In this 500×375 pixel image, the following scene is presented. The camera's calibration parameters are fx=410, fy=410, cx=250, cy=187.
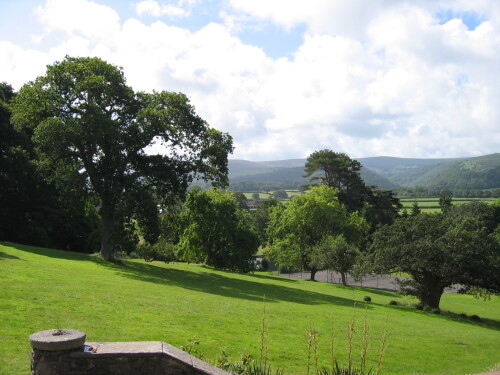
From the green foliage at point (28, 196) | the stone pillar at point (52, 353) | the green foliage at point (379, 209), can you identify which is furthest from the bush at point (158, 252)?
the stone pillar at point (52, 353)

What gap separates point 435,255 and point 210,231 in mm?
23724

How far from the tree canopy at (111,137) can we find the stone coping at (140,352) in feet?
71.9

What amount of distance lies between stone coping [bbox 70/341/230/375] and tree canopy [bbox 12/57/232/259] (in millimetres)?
21907

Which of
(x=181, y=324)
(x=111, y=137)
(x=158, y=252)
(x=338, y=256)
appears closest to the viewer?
(x=181, y=324)

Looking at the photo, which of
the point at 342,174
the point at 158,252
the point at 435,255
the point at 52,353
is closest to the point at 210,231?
the point at 158,252

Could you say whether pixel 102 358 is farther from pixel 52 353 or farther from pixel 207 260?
pixel 207 260

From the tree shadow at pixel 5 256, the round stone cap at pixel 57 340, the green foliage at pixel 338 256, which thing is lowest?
the green foliage at pixel 338 256

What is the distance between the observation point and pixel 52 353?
677 cm

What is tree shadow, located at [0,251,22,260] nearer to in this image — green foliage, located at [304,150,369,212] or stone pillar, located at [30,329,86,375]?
stone pillar, located at [30,329,86,375]

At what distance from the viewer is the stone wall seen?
Result: 676 centimetres

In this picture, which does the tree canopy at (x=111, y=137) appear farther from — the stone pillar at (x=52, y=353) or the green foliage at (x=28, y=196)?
the stone pillar at (x=52, y=353)

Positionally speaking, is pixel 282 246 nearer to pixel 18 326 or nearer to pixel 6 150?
pixel 6 150

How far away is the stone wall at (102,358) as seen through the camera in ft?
22.2

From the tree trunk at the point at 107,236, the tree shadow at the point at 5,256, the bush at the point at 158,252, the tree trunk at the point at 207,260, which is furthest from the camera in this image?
the bush at the point at 158,252
